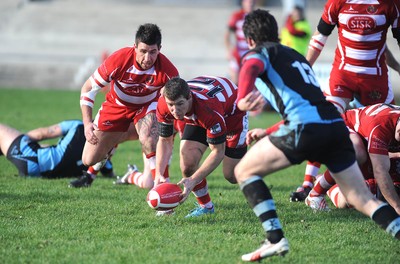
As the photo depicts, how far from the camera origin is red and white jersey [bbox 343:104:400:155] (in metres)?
7.09

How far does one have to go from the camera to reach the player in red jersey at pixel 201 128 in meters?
6.97

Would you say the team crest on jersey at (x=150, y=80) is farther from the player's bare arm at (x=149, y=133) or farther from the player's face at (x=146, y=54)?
the player's bare arm at (x=149, y=133)

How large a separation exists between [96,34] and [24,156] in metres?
20.1

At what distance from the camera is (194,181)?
6.98 m

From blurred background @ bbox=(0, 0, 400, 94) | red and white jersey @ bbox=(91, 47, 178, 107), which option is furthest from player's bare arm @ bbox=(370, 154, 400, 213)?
blurred background @ bbox=(0, 0, 400, 94)

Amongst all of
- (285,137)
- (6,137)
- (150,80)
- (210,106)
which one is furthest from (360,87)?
(6,137)

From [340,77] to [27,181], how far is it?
4.08 m

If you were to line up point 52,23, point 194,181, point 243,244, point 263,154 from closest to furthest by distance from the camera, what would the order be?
point 263,154
point 243,244
point 194,181
point 52,23

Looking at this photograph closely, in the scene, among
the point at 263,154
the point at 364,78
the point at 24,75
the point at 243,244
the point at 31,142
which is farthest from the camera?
the point at 24,75

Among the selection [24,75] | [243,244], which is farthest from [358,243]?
[24,75]

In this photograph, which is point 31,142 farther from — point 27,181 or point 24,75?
point 24,75

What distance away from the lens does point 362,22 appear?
8.31 m

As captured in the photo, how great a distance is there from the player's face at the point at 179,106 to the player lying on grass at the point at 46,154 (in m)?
2.88

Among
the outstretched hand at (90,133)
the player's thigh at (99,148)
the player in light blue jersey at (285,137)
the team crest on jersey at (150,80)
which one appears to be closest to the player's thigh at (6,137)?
the player's thigh at (99,148)
